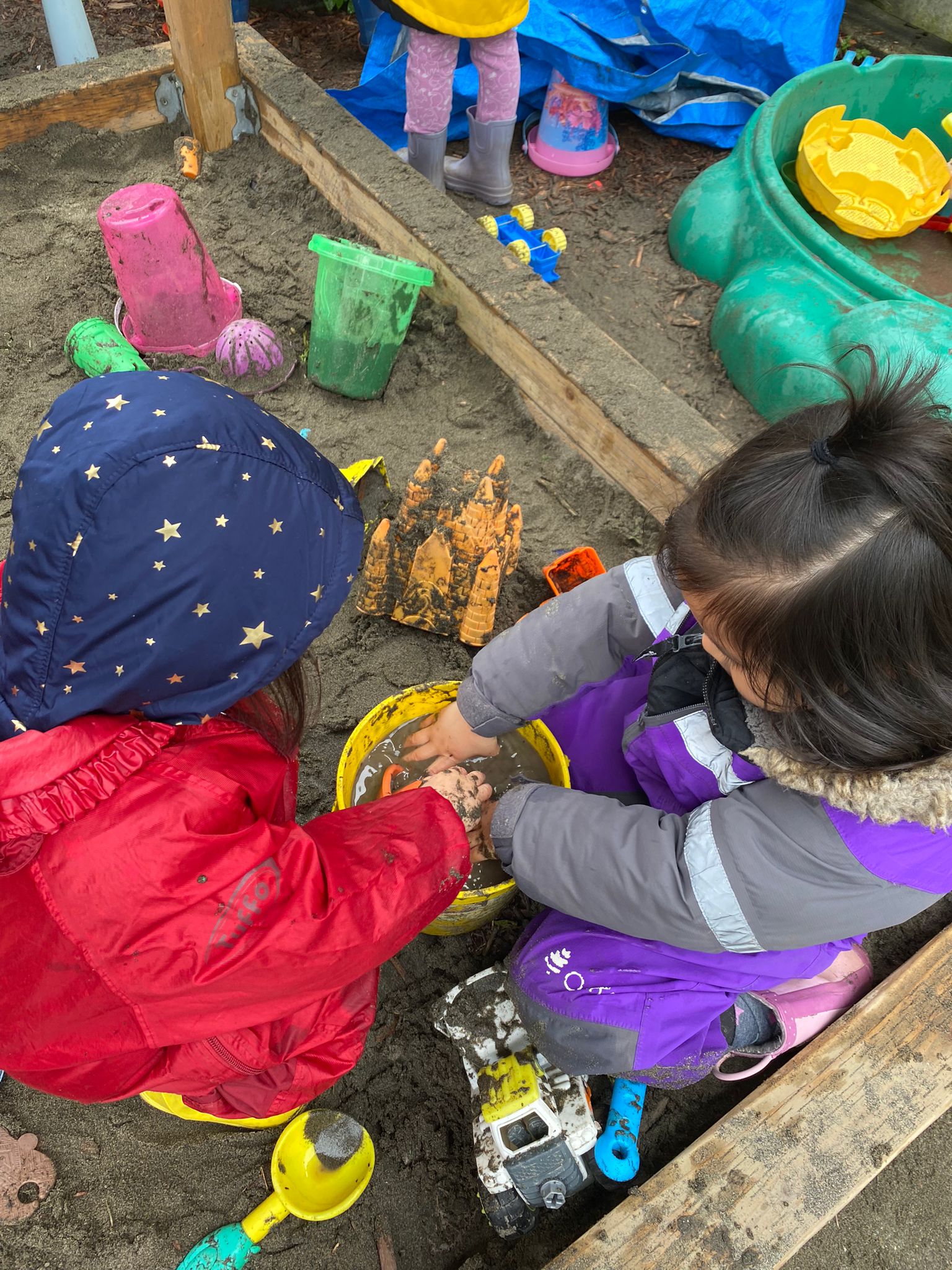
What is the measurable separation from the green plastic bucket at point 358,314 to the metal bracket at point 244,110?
0.97 m

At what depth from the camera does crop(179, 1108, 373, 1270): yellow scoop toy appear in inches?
46.2

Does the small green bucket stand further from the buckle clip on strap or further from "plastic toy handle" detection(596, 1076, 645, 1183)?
"plastic toy handle" detection(596, 1076, 645, 1183)

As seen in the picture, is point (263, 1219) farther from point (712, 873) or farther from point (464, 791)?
point (712, 873)

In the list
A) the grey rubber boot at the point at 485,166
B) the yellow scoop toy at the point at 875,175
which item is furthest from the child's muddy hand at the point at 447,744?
the yellow scoop toy at the point at 875,175

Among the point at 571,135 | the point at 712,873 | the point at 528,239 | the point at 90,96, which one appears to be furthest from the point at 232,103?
the point at 712,873

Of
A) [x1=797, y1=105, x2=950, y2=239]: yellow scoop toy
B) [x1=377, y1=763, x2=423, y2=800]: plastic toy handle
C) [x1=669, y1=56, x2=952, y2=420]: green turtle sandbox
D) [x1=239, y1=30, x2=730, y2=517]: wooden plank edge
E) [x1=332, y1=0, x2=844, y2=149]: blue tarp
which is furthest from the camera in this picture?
[x1=332, y1=0, x2=844, y2=149]: blue tarp

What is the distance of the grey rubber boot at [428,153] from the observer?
2760mm

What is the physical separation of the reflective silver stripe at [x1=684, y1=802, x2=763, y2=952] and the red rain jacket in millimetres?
319

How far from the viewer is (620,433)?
1853 millimetres

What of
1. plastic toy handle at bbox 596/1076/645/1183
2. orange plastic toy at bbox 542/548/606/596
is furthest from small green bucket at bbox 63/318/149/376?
plastic toy handle at bbox 596/1076/645/1183

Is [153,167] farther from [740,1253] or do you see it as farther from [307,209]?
[740,1253]

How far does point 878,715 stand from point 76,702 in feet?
2.68

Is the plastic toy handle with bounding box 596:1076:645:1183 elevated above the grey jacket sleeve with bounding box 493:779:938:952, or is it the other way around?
the grey jacket sleeve with bounding box 493:779:938:952

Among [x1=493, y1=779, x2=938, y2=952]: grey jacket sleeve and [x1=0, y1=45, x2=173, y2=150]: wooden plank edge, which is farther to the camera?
[x1=0, y1=45, x2=173, y2=150]: wooden plank edge
